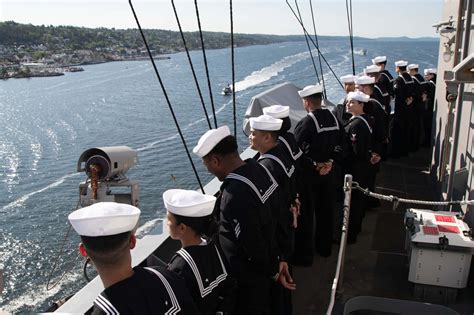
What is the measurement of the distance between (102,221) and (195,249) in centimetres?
47

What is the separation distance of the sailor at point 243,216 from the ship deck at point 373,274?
96 cm

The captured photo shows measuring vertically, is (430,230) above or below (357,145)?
below

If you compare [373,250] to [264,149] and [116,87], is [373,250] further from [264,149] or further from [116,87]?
[116,87]

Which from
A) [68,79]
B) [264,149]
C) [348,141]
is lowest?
[68,79]

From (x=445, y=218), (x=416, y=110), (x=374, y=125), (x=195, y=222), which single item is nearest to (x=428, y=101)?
(x=416, y=110)

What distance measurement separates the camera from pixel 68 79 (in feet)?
195

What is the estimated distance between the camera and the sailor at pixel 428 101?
7230 millimetres

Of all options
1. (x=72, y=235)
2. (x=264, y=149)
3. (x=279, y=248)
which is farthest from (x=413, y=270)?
(x=72, y=235)

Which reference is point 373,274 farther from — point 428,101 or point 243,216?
point 428,101

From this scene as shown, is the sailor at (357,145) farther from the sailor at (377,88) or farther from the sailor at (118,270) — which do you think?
the sailor at (118,270)

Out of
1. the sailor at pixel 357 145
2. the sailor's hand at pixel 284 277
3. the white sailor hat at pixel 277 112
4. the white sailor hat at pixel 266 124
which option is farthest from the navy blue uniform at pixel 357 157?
the sailor's hand at pixel 284 277

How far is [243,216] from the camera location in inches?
87.8

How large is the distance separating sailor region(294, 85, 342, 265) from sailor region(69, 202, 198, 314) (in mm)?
2396

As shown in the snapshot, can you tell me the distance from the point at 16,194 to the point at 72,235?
652 centimetres
